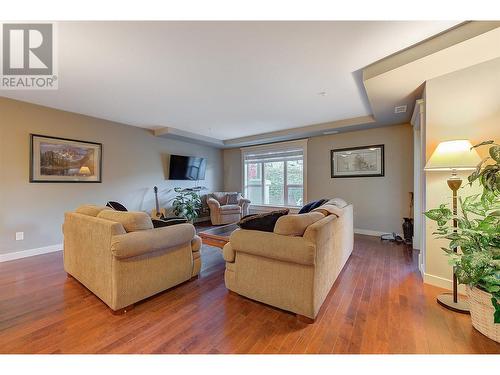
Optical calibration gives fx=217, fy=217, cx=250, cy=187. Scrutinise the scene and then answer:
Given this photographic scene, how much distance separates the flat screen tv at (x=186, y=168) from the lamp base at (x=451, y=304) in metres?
5.07

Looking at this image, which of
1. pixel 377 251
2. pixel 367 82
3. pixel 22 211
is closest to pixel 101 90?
→ pixel 22 211

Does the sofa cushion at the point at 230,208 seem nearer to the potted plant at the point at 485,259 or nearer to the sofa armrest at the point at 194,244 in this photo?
the sofa armrest at the point at 194,244

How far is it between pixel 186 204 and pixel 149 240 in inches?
133

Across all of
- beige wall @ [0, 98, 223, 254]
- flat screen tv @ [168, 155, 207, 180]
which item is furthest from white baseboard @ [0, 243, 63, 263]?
flat screen tv @ [168, 155, 207, 180]

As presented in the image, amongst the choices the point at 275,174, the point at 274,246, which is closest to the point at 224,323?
the point at 274,246

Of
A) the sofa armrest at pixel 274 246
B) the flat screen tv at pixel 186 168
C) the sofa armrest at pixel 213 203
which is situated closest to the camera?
the sofa armrest at pixel 274 246

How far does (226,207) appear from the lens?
5680mm

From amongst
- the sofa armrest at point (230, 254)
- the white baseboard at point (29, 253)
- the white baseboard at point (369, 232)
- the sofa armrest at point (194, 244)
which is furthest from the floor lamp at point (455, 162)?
the white baseboard at point (29, 253)

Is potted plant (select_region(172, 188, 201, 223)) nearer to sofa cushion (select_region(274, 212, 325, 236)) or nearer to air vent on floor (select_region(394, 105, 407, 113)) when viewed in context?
sofa cushion (select_region(274, 212, 325, 236))

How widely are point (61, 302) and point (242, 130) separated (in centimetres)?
419

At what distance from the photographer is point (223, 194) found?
613 cm

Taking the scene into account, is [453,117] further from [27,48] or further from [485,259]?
[27,48]

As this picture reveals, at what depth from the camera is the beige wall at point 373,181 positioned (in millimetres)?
4199
